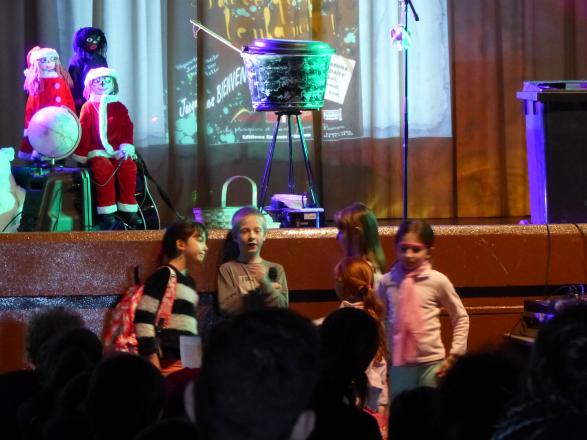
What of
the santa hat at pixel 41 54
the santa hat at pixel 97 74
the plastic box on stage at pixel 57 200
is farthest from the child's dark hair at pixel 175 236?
the santa hat at pixel 41 54

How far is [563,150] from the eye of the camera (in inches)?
244

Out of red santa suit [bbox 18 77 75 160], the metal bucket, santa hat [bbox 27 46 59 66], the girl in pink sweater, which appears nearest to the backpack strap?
the girl in pink sweater

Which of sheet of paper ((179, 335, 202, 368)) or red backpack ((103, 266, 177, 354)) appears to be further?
red backpack ((103, 266, 177, 354))

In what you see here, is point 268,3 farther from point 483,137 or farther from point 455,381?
point 455,381

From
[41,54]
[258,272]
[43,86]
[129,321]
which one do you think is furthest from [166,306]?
[41,54]

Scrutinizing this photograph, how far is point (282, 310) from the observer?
67.7 inches

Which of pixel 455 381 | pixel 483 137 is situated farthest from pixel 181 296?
pixel 483 137

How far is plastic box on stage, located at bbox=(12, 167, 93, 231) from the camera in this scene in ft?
20.9

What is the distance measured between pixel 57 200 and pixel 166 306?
7.42 feet

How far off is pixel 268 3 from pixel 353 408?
7025 millimetres

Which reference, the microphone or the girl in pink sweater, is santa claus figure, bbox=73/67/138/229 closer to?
Result: the microphone

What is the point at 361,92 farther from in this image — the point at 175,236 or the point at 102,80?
the point at 175,236

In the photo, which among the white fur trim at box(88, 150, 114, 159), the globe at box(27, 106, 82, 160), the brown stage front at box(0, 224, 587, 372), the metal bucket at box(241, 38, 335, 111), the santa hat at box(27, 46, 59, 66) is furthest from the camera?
the santa hat at box(27, 46, 59, 66)

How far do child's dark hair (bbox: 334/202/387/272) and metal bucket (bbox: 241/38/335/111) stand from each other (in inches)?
75.1
